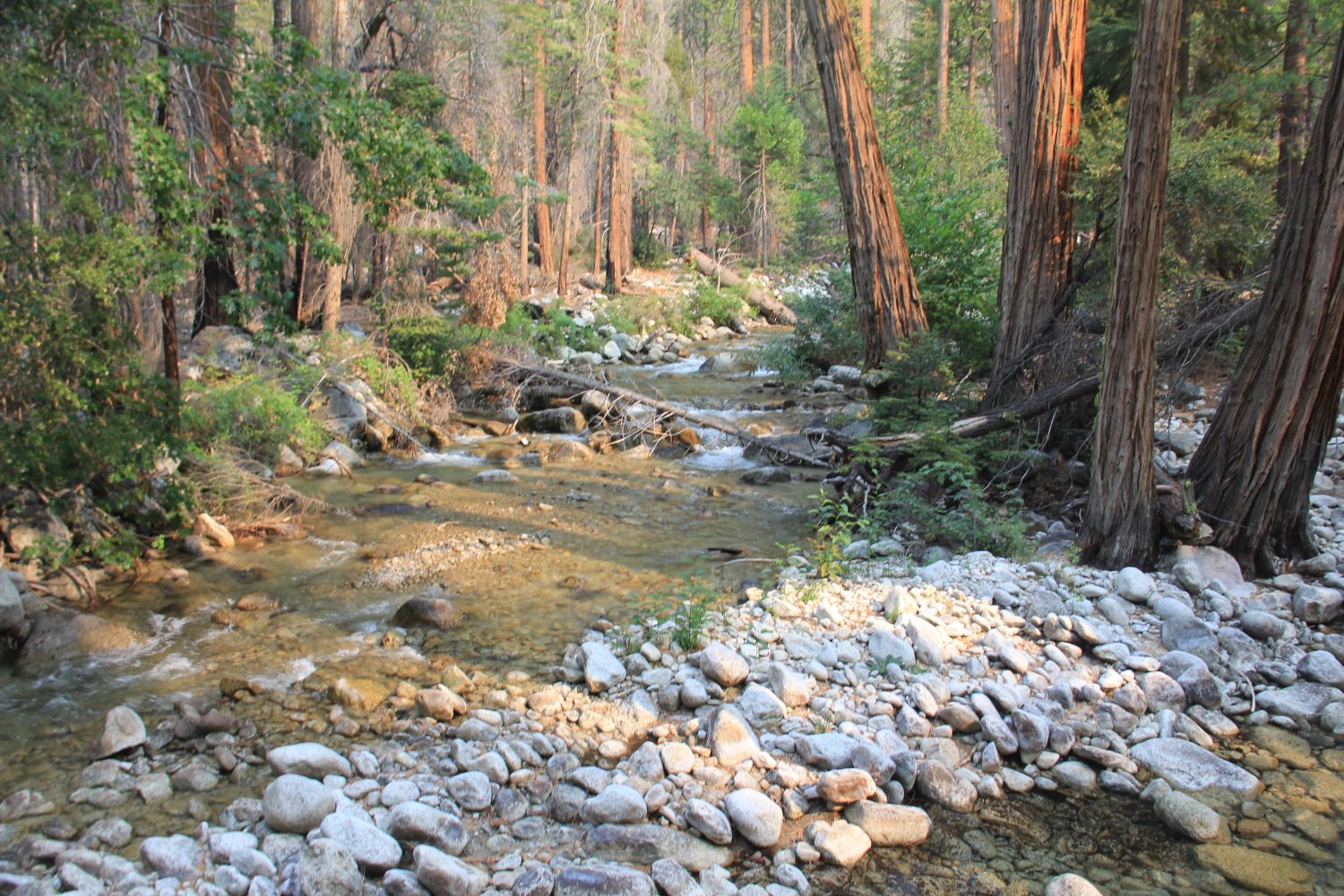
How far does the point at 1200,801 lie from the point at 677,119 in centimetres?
3147

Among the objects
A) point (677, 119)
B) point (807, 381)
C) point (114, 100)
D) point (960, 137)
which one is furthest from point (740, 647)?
point (677, 119)

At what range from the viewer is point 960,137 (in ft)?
59.8

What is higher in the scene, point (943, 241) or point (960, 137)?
point (960, 137)

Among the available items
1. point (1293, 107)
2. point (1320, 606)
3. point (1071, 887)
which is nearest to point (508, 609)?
point (1071, 887)

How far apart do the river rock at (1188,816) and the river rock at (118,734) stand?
14.9 feet

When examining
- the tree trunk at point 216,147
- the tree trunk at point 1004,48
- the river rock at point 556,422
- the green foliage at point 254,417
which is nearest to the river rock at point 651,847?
the tree trunk at point 216,147

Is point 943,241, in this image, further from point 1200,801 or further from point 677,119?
point 677,119

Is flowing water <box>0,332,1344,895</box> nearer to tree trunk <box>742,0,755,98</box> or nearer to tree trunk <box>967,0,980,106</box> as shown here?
tree trunk <box>742,0,755,98</box>

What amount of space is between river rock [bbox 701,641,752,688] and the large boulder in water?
11.5 ft

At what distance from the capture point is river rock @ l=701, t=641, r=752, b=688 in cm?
484

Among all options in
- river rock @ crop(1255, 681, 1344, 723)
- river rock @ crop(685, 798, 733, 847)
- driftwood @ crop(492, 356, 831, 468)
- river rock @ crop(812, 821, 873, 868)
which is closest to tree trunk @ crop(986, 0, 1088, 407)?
driftwood @ crop(492, 356, 831, 468)

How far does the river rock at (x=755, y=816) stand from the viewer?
3.64m

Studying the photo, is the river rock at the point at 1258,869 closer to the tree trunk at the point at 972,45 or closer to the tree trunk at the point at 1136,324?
the tree trunk at the point at 1136,324

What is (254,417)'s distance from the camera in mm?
9289
